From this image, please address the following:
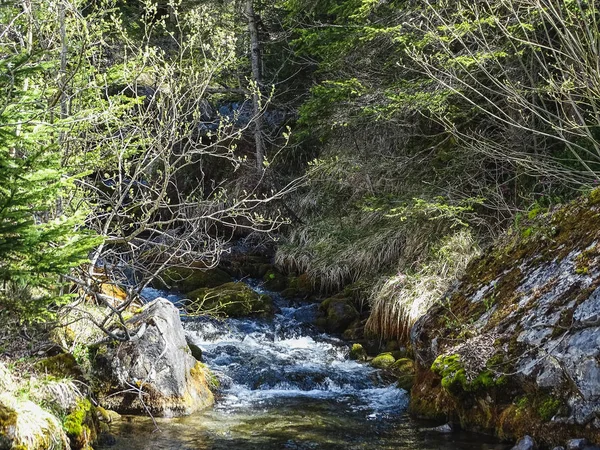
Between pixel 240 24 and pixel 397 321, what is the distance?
419 inches

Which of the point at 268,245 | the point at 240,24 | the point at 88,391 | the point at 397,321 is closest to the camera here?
the point at 88,391

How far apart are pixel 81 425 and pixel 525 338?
3.98 meters

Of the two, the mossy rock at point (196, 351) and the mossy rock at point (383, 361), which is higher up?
the mossy rock at point (196, 351)

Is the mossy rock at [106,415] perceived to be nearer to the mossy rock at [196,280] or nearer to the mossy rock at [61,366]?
the mossy rock at [61,366]

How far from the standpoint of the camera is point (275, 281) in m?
13.3

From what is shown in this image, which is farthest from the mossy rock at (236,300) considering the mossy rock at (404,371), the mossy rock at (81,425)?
the mossy rock at (81,425)

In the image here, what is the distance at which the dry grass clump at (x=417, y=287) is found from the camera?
30.1ft

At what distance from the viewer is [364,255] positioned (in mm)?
11641

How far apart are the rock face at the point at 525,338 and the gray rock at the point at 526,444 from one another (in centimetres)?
7

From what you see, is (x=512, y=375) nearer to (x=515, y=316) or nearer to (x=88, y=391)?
(x=515, y=316)

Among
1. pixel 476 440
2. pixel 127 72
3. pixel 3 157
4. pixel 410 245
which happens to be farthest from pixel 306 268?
pixel 3 157

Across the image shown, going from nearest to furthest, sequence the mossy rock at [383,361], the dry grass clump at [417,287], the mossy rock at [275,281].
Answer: the mossy rock at [383,361], the dry grass clump at [417,287], the mossy rock at [275,281]

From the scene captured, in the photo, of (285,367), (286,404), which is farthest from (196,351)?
(286,404)

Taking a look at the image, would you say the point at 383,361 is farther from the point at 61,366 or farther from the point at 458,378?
the point at 61,366
